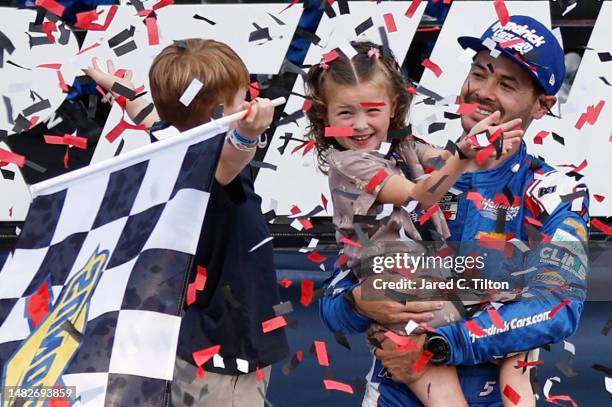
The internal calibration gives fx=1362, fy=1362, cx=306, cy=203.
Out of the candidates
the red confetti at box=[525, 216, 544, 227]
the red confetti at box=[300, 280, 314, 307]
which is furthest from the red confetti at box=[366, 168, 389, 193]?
the red confetti at box=[300, 280, 314, 307]

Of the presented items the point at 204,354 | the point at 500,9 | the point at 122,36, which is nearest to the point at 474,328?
the point at 204,354

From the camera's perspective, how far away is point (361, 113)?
3.52m

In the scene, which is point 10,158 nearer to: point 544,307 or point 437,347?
point 437,347

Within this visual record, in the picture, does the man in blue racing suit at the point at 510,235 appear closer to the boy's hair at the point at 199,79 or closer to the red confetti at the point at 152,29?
the boy's hair at the point at 199,79

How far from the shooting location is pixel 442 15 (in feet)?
16.8

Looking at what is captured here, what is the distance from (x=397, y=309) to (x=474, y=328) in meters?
0.22

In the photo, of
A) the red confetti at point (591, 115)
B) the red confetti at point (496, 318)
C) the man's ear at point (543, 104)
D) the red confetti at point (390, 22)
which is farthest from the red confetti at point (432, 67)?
the red confetti at point (496, 318)

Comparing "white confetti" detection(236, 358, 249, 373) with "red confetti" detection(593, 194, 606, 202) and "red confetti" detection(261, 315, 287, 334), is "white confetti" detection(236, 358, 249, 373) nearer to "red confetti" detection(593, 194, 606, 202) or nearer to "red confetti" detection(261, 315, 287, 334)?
"red confetti" detection(261, 315, 287, 334)

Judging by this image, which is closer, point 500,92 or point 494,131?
point 494,131

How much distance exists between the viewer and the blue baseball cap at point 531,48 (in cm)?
337

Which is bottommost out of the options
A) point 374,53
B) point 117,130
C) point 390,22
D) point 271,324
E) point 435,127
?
point 117,130

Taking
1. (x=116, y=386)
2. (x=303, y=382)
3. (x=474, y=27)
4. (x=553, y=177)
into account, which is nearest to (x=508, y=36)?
(x=553, y=177)

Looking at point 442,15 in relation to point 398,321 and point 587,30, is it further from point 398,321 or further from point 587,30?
point 398,321

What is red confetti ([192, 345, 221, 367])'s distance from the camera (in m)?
3.89
